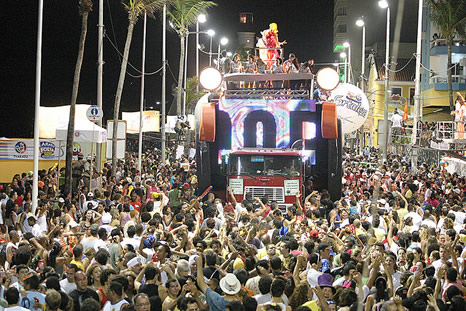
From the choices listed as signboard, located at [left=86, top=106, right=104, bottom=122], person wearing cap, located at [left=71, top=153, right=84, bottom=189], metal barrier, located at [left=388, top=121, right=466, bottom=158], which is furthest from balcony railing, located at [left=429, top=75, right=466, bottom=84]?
signboard, located at [left=86, top=106, right=104, bottom=122]

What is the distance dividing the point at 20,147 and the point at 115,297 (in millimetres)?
20366

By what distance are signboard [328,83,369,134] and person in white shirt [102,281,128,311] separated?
20.6 meters

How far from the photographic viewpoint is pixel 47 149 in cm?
2764

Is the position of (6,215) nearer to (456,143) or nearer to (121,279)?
(121,279)

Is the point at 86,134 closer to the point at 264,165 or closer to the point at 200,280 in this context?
the point at 264,165

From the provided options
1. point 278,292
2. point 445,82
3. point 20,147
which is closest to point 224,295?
point 278,292

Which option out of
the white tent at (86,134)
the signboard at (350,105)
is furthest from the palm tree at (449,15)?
the white tent at (86,134)

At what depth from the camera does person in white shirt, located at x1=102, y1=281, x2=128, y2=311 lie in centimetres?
747

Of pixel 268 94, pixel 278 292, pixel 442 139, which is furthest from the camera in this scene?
pixel 442 139

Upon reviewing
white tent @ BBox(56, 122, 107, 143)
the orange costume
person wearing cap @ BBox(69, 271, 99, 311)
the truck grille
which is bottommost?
person wearing cap @ BBox(69, 271, 99, 311)

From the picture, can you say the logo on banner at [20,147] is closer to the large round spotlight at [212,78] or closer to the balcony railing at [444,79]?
the large round spotlight at [212,78]

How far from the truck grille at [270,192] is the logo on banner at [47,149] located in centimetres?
1227

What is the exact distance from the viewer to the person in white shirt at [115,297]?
747 cm

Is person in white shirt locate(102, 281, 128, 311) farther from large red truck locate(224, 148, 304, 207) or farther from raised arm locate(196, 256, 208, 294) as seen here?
large red truck locate(224, 148, 304, 207)
